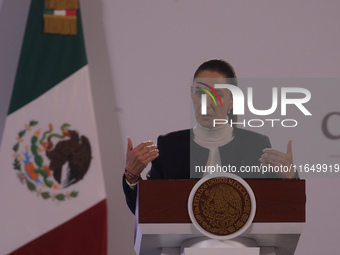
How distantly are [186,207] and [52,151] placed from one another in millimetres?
2268

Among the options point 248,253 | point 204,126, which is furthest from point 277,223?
point 204,126

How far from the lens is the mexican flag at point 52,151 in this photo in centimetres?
376

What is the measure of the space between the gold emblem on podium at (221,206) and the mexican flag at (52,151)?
2.19 metres

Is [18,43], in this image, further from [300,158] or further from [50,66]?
[300,158]

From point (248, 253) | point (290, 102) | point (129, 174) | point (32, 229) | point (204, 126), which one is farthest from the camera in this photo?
point (290, 102)

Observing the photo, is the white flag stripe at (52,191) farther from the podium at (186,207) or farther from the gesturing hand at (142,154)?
the podium at (186,207)

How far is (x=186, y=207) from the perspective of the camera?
172cm

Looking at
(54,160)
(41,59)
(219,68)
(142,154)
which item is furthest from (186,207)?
(41,59)

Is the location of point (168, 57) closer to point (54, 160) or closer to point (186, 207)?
point (54, 160)

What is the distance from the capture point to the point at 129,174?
2.06 metres

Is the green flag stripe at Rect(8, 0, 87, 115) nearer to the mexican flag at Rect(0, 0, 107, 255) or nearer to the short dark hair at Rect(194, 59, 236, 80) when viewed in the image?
the mexican flag at Rect(0, 0, 107, 255)

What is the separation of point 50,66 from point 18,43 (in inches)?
16.1

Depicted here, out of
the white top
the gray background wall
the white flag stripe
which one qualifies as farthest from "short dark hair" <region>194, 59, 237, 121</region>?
the gray background wall

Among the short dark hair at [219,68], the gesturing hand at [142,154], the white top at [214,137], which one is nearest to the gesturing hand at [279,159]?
the gesturing hand at [142,154]
